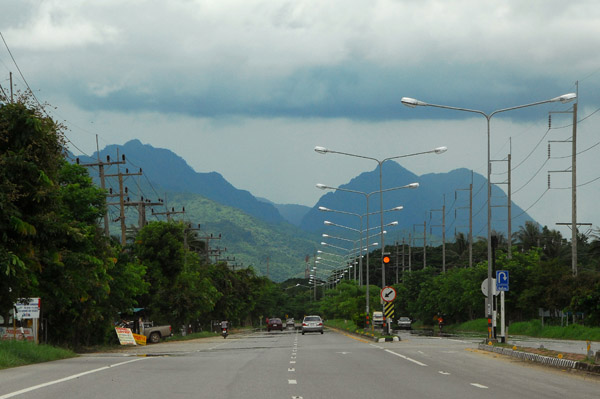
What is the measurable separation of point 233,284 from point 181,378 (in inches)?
3639

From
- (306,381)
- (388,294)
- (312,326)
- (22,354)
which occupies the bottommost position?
(312,326)

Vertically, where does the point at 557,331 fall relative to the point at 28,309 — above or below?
below

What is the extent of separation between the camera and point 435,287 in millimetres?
98938

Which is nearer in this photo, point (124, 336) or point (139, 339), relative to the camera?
point (124, 336)

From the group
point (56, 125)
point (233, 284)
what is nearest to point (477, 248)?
point (233, 284)

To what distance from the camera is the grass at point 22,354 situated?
24745mm

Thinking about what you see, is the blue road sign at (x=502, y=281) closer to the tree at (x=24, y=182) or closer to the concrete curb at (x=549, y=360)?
the concrete curb at (x=549, y=360)

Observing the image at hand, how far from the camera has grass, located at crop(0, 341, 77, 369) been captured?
81.2ft

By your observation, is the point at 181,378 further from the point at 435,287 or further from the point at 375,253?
the point at 375,253

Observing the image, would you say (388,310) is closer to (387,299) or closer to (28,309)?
(387,299)

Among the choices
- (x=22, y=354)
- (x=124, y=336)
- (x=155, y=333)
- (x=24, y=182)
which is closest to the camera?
(x=24, y=182)

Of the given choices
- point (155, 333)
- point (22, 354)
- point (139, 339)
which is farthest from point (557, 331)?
point (22, 354)

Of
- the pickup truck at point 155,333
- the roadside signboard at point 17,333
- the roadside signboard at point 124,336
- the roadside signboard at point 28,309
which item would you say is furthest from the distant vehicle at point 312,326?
the roadside signboard at point 28,309

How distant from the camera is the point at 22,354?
27250 mm
